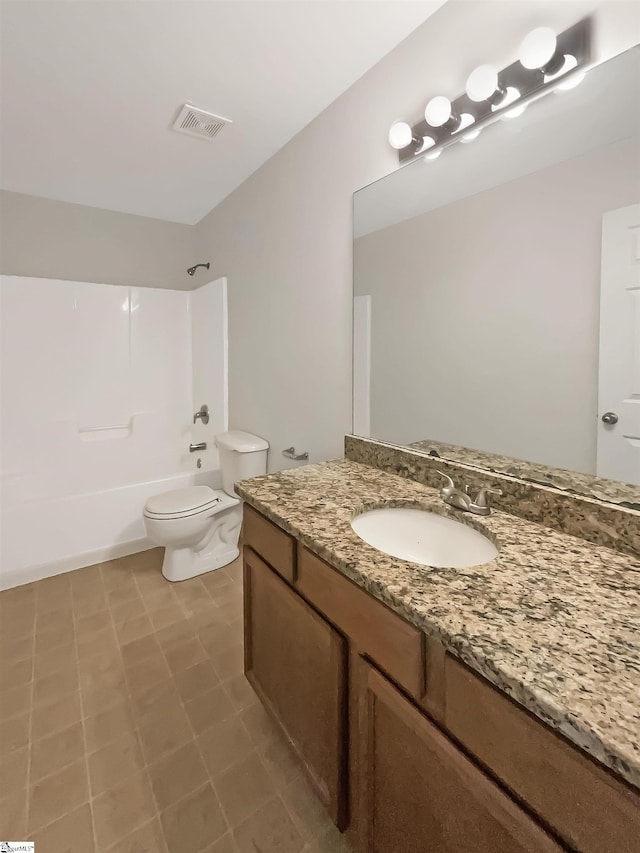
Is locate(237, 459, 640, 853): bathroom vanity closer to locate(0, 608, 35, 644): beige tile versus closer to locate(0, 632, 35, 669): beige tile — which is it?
locate(0, 632, 35, 669): beige tile

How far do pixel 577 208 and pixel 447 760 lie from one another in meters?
1.24

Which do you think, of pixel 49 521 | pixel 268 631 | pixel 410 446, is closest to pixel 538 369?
pixel 410 446

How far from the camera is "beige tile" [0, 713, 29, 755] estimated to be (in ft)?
4.28

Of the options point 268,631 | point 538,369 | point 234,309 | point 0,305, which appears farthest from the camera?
point 234,309

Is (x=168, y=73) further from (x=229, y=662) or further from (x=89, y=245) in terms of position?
(x=229, y=662)

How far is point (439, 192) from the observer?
4.35 ft

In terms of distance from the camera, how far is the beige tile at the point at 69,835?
1031mm

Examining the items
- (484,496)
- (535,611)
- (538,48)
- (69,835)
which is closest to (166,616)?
(69,835)

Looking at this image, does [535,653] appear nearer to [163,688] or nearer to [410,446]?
[410,446]

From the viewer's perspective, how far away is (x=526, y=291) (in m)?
1.11

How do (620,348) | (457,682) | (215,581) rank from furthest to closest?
(215,581) < (620,348) < (457,682)

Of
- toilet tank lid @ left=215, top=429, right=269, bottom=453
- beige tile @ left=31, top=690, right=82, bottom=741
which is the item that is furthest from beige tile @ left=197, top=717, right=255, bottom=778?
toilet tank lid @ left=215, top=429, right=269, bottom=453

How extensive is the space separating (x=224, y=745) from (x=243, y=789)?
0.16m

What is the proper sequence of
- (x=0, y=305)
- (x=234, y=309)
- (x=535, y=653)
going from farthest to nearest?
(x=234, y=309), (x=0, y=305), (x=535, y=653)
